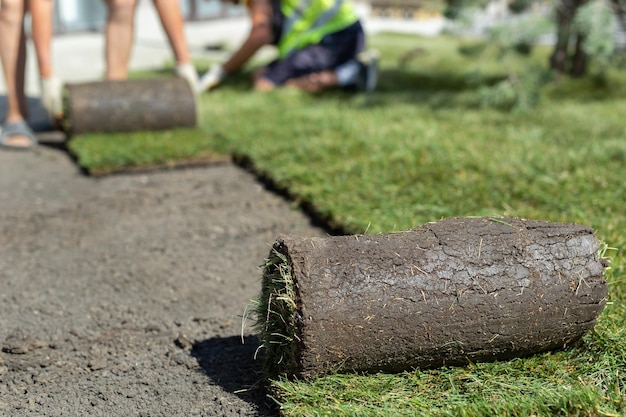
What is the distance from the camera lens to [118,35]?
487 cm

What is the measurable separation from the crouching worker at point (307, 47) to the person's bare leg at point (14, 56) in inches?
60.4

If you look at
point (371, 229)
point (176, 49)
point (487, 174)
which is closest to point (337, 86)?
point (176, 49)

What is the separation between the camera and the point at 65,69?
7164 mm

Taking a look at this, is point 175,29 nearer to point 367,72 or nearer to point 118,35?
point 118,35

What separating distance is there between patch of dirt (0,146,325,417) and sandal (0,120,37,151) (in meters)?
0.44

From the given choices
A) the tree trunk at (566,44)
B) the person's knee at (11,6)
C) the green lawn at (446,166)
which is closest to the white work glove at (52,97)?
the person's knee at (11,6)

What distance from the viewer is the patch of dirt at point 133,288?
1980mm

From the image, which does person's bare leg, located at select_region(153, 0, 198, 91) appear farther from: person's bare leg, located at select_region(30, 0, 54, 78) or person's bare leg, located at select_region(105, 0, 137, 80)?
person's bare leg, located at select_region(30, 0, 54, 78)

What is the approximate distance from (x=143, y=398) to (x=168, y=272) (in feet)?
2.77

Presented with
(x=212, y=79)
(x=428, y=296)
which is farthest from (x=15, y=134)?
(x=428, y=296)

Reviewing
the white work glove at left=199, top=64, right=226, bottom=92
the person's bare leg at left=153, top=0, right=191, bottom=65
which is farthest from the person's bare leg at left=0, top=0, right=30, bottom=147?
the white work glove at left=199, top=64, right=226, bottom=92

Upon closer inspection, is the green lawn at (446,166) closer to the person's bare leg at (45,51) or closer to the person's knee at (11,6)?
the person's bare leg at (45,51)

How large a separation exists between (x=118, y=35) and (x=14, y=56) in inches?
26.2

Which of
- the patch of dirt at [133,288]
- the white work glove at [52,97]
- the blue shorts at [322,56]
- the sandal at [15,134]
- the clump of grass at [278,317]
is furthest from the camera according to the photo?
the blue shorts at [322,56]
